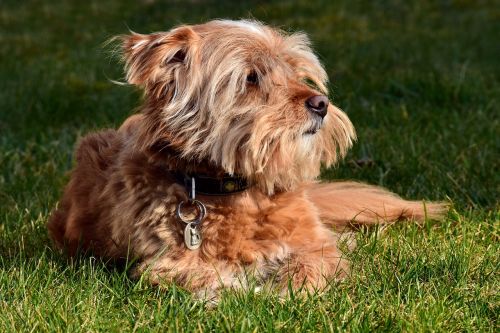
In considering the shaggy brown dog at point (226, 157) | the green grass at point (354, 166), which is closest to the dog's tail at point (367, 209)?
the green grass at point (354, 166)

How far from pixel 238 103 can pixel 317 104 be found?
344mm

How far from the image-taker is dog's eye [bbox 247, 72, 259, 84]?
141 inches

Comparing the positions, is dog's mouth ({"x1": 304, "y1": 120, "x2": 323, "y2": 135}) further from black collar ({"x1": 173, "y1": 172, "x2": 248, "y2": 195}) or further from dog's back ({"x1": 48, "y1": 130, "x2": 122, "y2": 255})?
dog's back ({"x1": 48, "y1": 130, "x2": 122, "y2": 255})

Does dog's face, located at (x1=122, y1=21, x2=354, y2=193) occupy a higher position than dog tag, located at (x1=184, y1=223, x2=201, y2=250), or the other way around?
dog's face, located at (x1=122, y1=21, x2=354, y2=193)

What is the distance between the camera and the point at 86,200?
4.21 metres

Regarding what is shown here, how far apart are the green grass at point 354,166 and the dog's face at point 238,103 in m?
0.55

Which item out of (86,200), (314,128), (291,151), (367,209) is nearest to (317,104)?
(314,128)

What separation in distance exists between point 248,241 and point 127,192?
595mm

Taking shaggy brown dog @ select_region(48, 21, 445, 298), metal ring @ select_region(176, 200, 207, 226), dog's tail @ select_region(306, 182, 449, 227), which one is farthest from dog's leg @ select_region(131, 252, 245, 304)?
dog's tail @ select_region(306, 182, 449, 227)

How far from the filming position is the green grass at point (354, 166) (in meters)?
3.19

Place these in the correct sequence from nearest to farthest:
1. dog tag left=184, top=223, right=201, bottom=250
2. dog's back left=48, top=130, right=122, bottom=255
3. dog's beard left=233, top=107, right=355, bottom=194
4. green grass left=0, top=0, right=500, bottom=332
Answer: green grass left=0, top=0, right=500, bottom=332, dog's beard left=233, top=107, right=355, bottom=194, dog tag left=184, top=223, right=201, bottom=250, dog's back left=48, top=130, right=122, bottom=255

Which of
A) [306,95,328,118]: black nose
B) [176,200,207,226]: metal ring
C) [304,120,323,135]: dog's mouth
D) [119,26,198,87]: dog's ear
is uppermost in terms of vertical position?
[119,26,198,87]: dog's ear

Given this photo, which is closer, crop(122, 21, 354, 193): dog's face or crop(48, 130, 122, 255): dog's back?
crop(122, 21, 354, 193): dog's face

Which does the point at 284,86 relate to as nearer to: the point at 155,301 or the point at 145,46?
the point at 145,46
